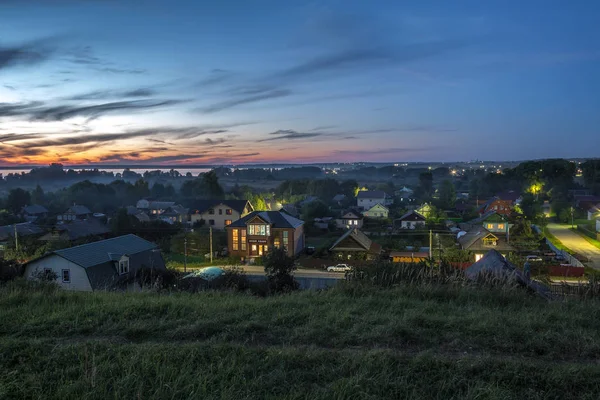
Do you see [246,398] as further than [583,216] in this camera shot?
No

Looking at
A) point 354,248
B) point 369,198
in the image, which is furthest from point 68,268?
point 369,198

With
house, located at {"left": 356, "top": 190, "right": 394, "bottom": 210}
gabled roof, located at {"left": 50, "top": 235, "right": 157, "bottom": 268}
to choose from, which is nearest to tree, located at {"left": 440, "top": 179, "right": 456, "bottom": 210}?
house, located at {"left": 356, "top": 190, "right": 394, "bottom": 210}

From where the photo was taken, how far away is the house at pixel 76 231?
32.7 meters

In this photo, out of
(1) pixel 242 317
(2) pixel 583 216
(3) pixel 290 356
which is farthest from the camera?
(2) pixel 583 216

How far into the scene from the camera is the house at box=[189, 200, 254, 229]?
4416cm

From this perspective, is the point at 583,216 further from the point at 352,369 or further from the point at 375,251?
the point at 352,369

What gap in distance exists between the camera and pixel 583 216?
5025 centimetres

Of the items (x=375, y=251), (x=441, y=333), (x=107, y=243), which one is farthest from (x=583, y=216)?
(x=441, y=333)

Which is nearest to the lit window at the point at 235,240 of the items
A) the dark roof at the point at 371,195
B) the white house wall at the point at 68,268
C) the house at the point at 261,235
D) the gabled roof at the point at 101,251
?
the house at the point at 261,235

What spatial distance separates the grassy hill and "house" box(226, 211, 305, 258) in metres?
24.1

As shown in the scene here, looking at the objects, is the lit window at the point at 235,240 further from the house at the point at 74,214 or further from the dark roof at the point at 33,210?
the dark roof at the point at 33,210

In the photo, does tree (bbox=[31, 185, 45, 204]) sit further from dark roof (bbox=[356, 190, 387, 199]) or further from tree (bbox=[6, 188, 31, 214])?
dark roof (bbox=[356, 190, 387, 199])

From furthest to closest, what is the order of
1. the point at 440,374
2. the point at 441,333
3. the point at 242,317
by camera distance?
the point at 242,317
the point at 441,333
the point at 440,374

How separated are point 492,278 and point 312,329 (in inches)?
143
